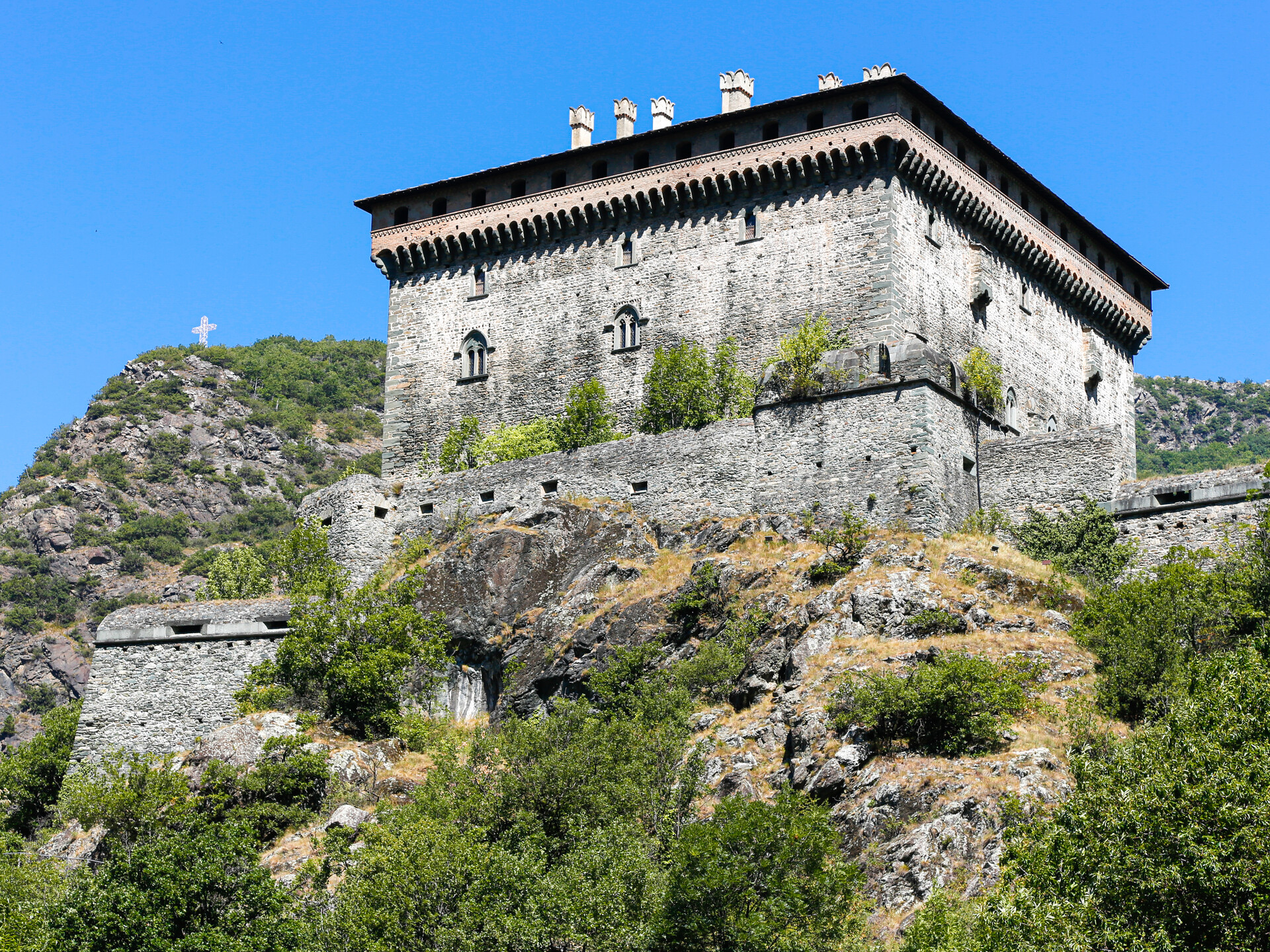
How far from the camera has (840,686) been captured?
42281 millimetres

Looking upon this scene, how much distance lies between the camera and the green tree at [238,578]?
225 feet

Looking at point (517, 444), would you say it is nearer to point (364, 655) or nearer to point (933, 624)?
point (364, 655)

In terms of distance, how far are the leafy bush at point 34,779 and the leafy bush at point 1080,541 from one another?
32204 millimetres

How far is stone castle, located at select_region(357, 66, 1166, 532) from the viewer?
50.7 metres

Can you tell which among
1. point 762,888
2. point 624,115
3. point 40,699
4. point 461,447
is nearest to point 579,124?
point 624,115

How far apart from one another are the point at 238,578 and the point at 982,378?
3614cm

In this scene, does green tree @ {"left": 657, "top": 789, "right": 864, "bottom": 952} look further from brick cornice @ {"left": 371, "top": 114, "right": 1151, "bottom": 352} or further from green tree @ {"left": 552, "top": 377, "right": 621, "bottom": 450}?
brick cornice @ {"left": 371, "top": 114, "right": 1151, "bottom": 352}

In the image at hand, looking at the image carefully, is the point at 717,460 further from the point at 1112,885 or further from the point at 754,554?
the point at 1112,885

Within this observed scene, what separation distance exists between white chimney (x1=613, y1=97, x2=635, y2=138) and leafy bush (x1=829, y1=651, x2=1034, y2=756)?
3123 centimetres

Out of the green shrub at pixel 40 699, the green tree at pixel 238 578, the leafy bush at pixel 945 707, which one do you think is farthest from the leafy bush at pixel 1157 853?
the green shrub at pixel 40 699

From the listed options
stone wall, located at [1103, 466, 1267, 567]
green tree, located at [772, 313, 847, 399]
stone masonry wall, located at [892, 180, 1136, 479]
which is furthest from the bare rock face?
stone wall, located at [1103, 466, 1267, 567]

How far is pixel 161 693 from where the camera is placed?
5238 cm

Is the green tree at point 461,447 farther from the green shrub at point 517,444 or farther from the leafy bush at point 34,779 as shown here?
the leafy bush at point 34,779

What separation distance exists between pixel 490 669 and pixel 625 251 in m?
18.5
